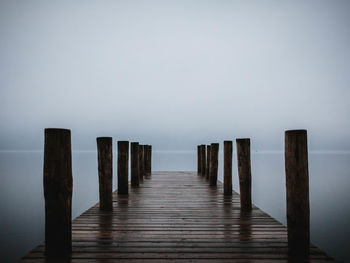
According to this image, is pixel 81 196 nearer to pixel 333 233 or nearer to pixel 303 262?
pixel 333 233

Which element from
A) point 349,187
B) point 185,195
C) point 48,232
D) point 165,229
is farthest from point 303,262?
point 349,187

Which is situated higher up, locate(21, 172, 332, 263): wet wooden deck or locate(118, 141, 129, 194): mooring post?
locate(118, 141, 129, 194): mooring post

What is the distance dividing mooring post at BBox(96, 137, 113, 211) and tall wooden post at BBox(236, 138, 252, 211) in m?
2.39

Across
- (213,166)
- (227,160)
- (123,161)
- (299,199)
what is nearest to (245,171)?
(227,160)

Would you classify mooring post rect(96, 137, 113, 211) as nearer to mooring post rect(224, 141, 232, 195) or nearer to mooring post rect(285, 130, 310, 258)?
mooring post rect(224, 141, 232, 195)

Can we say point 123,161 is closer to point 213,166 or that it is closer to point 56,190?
point 213,166

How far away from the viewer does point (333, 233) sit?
375 inches

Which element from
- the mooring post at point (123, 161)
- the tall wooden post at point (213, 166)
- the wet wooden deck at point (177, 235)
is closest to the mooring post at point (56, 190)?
the wet wooden deck at point (177, 235)

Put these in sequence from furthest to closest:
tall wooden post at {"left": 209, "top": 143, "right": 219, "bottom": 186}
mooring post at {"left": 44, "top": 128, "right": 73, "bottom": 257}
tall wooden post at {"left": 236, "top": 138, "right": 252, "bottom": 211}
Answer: tall wooden post at {"left": 209, "top": 143, "right": 219, "bottom": 186}, tall wooden post at {"left": 236, "top": 138, "right": 252, "bottom": 211}, mooring post at {"left": 44, "top": 128, "right": 73, "bottom": 257}

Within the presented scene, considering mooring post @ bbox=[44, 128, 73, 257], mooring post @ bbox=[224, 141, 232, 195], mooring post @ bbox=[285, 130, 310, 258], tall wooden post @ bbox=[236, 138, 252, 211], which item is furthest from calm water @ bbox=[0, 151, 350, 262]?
mooring post @ bbox=[285, 130, 310, 258]

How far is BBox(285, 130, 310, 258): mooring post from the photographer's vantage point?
306 cm

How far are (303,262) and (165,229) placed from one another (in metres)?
1.85

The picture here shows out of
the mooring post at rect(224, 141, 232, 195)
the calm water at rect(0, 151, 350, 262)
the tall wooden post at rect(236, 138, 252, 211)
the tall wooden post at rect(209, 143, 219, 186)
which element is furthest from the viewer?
the tall wooden post at rect(209, 143, 219, 186)

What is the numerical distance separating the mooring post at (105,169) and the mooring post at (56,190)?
2299mm
